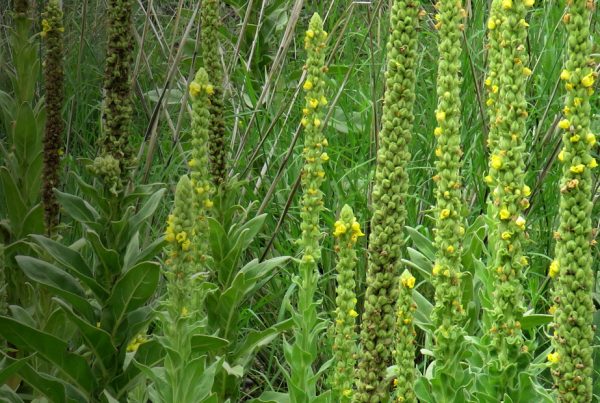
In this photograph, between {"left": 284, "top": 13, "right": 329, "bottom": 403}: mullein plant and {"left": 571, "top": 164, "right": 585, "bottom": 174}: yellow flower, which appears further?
{"left": 284, "top": 13, "right": 329, "bottom": 403}: mullein plant

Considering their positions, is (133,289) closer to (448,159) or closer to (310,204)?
(310,204)

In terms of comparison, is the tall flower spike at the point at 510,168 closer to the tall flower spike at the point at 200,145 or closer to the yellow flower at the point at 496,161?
the yellow flower at the point at 496,161

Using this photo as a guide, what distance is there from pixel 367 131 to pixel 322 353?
1.17 metres

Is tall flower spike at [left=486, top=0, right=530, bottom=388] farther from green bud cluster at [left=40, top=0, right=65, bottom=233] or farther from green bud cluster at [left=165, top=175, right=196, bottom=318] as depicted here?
green bud cluster at [left=40, top=0, right=65, bottom=233]

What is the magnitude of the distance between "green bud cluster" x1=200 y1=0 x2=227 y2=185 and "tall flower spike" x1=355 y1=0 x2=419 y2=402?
1.18 m

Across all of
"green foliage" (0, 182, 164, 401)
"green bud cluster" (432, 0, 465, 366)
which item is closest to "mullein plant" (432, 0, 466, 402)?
"green bud cluster" (432, 0, 465, 366)

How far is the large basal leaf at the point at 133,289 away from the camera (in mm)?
2920

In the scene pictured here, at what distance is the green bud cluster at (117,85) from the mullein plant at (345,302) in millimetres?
736

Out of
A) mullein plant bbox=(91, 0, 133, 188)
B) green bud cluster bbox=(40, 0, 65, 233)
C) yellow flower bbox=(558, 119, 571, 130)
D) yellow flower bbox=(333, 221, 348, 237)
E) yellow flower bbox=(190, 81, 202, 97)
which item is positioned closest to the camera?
yellow flower bbox=(558, 119, 571, 130)

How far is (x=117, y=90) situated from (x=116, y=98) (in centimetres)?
3

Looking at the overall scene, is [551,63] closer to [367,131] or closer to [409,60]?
[367,131]

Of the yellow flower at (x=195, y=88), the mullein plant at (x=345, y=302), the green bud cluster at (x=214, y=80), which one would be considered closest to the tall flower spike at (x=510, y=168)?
the mullein plant at (x=345, y=302)

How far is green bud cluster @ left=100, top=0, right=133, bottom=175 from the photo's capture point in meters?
2.79

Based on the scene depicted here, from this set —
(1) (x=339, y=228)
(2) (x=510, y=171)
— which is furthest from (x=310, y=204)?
(2) (x=510, y=171)
